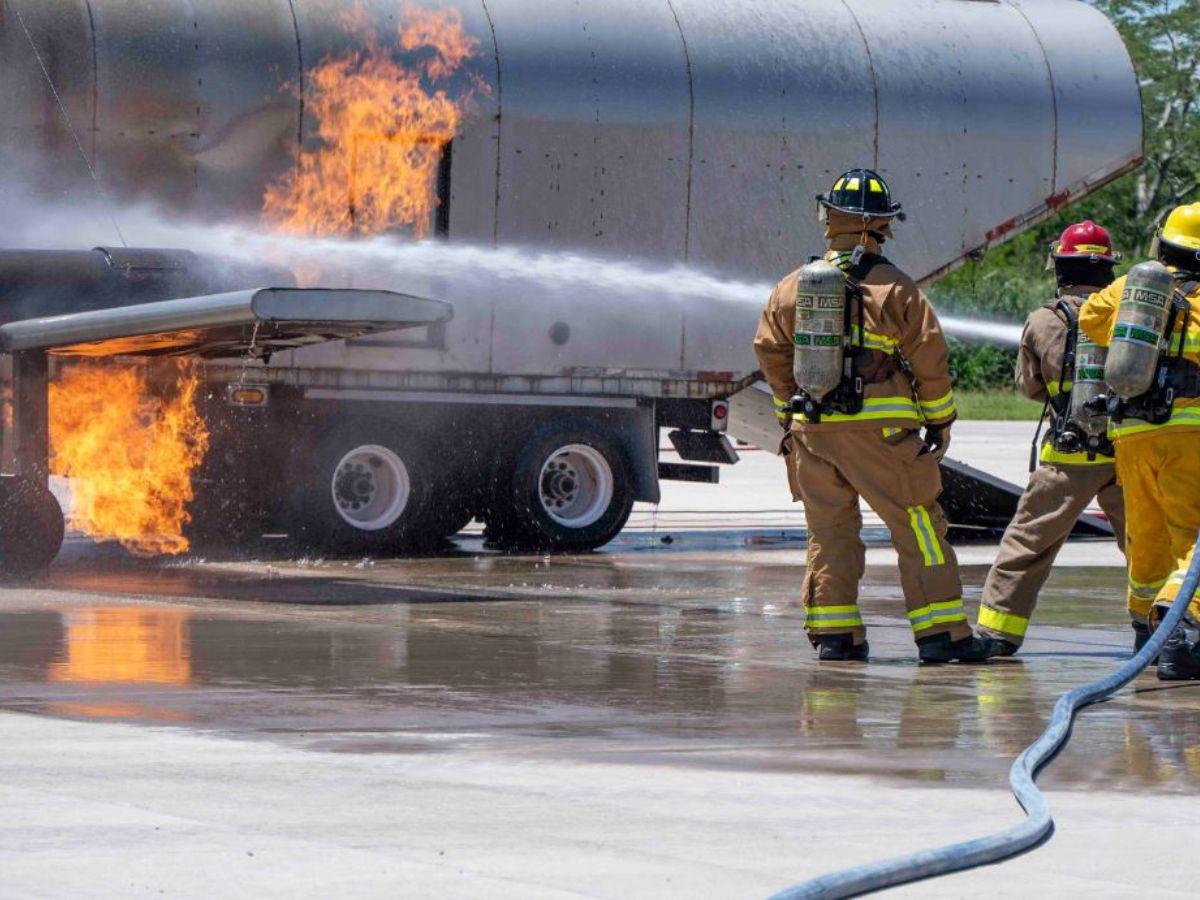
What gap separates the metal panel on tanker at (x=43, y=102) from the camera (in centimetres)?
1412

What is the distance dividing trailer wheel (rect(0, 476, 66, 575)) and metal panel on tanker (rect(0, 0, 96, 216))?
183 cm

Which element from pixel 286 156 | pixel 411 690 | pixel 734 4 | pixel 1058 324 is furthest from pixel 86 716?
pixel 734 4

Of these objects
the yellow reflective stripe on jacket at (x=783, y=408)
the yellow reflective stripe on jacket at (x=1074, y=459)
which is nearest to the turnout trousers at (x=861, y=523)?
the yellow reflective stripe on jacket at (x=783, y=408)

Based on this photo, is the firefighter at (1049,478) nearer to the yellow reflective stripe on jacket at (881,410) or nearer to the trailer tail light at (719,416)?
the yellow reflective stripe on jacket at (881,410)

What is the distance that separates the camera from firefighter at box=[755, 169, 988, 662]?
955 cm

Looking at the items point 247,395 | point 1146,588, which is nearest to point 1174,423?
point 1146,588

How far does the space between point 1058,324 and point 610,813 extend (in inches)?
188

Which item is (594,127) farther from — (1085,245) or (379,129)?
(1085,245)

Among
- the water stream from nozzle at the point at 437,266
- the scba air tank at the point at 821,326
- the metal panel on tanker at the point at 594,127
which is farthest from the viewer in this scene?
the metal panel on tanker at the point at 594,127

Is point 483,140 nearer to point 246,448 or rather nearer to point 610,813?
point 246,448

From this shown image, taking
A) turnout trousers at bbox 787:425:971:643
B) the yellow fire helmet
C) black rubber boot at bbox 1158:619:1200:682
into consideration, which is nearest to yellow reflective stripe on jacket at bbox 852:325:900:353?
turnout trousers at bbox 787:425:971:643

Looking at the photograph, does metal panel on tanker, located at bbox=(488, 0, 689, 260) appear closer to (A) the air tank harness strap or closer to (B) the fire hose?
(A) the air tank harness strap

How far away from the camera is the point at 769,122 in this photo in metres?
17.1

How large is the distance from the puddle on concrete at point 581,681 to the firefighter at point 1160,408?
1.47 feet
